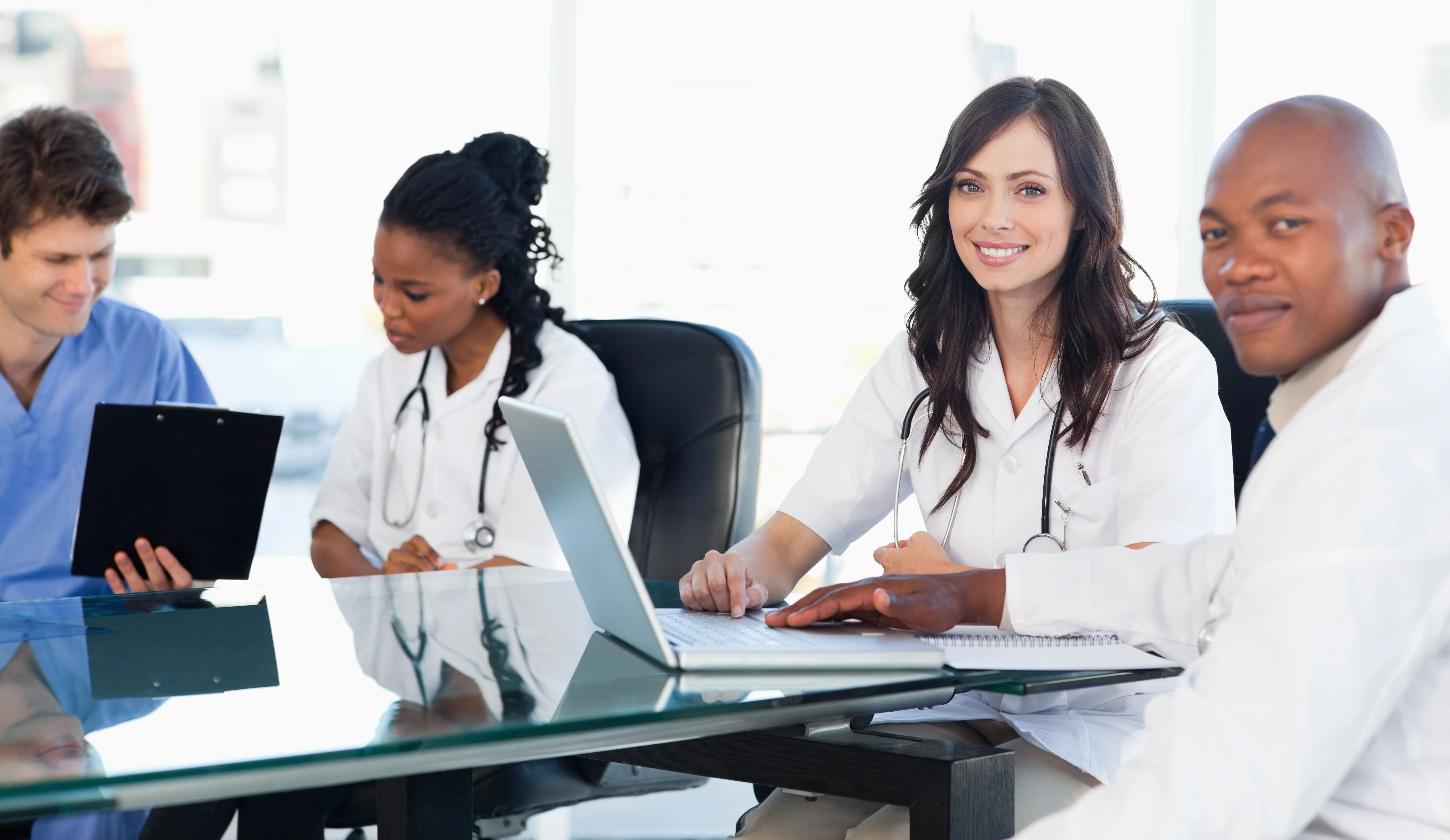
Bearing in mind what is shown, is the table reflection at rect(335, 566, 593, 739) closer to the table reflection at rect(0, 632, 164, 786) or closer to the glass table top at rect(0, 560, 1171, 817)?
the glass table top at rect(0, 560, 1171, 817)

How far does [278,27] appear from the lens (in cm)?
295

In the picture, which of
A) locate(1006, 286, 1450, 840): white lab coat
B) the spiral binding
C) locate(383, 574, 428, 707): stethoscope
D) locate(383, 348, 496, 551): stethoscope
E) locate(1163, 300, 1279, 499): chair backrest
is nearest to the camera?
locate(1006, 286, 1450, 840): white lab coat

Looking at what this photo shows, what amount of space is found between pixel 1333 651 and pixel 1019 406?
3.05 ft

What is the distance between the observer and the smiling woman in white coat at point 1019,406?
1435 mm

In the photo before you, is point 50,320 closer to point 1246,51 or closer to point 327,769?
A: point 327,769

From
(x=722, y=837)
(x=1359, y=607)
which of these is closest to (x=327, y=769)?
(x=1359, y=607)

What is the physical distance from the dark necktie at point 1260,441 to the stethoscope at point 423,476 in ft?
3.69

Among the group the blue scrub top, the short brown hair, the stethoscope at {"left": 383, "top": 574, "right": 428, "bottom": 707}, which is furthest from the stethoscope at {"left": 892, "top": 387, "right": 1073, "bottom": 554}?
the short brown hair

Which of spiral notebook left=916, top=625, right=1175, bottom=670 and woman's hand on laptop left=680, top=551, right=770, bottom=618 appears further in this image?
woman's hand on laptop left=680, top=551, right=770, bottom=618

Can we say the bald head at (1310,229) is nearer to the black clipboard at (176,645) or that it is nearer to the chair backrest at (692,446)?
the black clipboard at (176,645)

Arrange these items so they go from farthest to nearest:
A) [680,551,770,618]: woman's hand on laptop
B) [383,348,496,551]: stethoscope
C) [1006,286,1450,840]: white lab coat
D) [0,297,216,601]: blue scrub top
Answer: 1. [383,348,496,551]: stethoscope
2. [0,297,216,601]: blue scrub top
3. [680,551,770,618]: woman's hand on laptop
4. [1006,286,1450,840]: white lab coat

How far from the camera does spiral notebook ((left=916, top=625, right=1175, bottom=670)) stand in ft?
3.38

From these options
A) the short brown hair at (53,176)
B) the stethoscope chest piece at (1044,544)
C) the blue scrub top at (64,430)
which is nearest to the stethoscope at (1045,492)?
the stethoscope chest piece at (1044,544)

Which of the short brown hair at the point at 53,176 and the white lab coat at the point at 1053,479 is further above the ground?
the short brown hair at the point at 53,176
